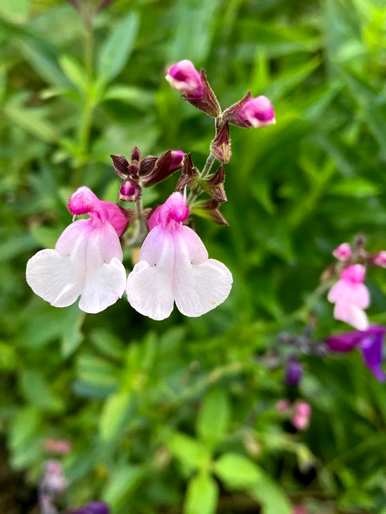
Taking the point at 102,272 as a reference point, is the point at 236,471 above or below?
below

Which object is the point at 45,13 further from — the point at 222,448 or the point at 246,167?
the point at 222,448

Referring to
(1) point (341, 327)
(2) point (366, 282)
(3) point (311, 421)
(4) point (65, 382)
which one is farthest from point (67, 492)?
(2) point (366, 282)

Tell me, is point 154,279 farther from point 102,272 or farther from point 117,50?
point 117,50

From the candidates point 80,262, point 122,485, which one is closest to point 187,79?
point 80,262

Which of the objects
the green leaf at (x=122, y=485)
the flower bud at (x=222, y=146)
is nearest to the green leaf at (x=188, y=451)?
the green leaf at (x=122, y=485)

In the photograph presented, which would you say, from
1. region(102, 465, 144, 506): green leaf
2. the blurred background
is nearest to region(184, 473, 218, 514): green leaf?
the blurred background

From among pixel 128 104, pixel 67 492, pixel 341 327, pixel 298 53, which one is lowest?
pixel 67 492
